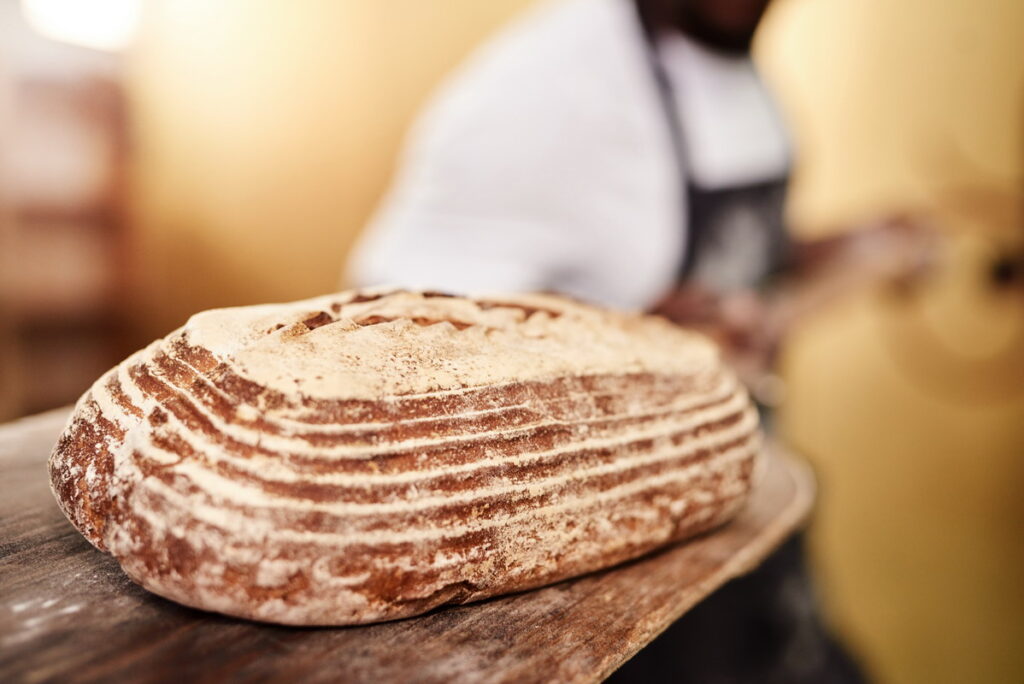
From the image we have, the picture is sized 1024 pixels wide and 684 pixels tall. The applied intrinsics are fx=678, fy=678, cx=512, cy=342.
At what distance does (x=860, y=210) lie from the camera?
2.16 meters

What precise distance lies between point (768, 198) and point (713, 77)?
380 mm

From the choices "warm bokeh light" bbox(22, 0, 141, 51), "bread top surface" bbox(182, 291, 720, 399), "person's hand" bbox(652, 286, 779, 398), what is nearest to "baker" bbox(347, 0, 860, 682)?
"person's hand" bbox(652, 286, 779, 398)

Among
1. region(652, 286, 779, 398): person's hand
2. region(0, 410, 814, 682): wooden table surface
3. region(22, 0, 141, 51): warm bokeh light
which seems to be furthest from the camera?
region(22, 0, 141, 51): warm bokeh light

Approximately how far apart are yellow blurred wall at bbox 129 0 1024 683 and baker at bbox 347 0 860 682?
1.42 ft

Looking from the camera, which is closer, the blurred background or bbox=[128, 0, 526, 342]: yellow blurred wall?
the blurred background

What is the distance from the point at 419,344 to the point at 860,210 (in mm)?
1908

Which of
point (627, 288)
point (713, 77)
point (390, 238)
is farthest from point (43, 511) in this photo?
point (713, 77)

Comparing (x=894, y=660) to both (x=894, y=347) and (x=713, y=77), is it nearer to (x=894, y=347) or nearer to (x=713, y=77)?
(x=894, y=347)

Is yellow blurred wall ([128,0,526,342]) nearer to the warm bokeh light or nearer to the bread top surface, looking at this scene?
the warm bokeh light

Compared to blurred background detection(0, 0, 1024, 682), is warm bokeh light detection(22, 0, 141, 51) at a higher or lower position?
higher

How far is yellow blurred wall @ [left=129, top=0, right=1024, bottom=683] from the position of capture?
1.94m

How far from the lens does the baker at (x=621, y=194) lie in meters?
1.66

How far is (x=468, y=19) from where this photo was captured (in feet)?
7.99

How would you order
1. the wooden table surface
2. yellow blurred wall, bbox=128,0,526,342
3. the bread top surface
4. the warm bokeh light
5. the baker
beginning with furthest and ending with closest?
the warm bokeh light, yellow blurred wall, bbox=128,0,526,342, the baker, the bread top surface, the wooden table surface
